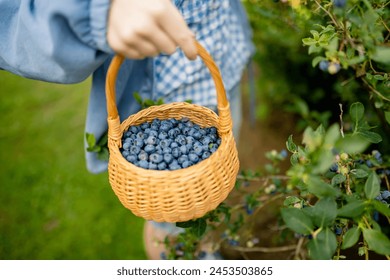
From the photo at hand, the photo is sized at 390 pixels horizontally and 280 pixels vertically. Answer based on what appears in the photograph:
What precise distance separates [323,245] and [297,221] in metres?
0.06

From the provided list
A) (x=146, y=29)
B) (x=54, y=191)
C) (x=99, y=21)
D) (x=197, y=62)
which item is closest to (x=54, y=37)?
(x=99, y=21)

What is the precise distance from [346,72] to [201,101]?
1.65ft

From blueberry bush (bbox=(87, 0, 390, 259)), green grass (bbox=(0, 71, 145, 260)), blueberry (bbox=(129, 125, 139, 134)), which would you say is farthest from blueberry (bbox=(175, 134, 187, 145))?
green grass (bbox=(0, 71, 145, 260))

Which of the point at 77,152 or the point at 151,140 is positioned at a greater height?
the point at 151,140

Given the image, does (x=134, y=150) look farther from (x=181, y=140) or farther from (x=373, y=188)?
(x=373, y=188)

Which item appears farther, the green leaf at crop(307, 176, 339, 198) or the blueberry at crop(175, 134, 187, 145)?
the blueberry at crop(175, 134, 187, 145)

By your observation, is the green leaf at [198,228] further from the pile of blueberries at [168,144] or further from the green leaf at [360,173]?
the green leaf at [360,173]

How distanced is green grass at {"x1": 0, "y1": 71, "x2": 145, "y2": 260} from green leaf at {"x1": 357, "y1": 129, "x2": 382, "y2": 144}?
129 cm

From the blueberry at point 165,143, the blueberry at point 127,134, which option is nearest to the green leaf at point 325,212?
the blueberry at point 165,143

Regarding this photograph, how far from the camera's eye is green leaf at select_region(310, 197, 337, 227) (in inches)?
33.2

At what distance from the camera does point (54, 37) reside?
3.01 feet

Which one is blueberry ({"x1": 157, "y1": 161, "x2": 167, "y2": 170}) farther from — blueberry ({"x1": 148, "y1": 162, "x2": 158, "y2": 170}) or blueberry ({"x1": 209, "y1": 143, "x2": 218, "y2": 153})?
blueberry ({"x1": 209, "y1": 143, "x2": 218, "y2": 153})

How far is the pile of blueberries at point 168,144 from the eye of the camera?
3.13 ft

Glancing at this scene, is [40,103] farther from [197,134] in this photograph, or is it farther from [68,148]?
[197,134]
